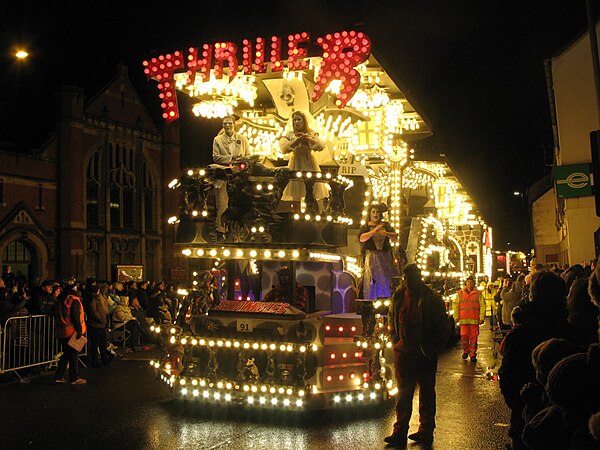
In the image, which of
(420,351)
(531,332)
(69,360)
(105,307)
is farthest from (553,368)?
(105,307)

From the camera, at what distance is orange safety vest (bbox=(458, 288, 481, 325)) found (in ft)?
49.3

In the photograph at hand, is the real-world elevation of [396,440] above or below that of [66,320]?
below

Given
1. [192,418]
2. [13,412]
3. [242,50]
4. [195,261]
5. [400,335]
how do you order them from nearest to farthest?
1. [400,335]
2. [192,418]
3. [13,412]
4. [242,50]
5. [195,261]

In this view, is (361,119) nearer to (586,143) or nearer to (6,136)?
(586,143)

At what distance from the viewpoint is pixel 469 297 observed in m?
15.4

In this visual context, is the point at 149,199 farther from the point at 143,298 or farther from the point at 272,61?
the point at 272,61

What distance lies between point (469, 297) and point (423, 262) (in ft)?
5.11

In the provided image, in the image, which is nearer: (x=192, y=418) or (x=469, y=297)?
(x=192, y=418)

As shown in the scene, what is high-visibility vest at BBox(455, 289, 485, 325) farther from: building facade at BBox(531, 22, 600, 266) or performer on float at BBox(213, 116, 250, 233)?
building facade at BBox(531, 22, 600, 266)

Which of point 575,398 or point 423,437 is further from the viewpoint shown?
point 423,437

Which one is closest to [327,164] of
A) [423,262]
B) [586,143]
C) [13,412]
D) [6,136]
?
[423,262]

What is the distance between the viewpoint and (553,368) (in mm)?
2898

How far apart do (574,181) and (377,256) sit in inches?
462

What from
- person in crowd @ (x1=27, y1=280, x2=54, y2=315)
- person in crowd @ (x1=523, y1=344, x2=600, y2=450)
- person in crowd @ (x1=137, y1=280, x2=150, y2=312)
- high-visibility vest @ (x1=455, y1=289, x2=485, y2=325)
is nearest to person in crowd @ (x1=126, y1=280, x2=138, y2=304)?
person in crowd @ (x1=137, y1=280, x2=150, y2=312)
